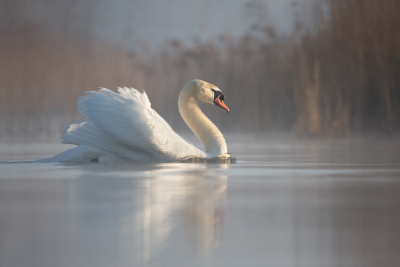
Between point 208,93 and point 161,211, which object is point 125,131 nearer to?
point 208,93

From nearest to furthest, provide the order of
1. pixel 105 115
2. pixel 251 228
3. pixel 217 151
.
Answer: pixel 251 228 → pixel 105 115 → pixel 217 151

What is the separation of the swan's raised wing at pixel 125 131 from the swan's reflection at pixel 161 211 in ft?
2.48

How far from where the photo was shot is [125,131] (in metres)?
5.24

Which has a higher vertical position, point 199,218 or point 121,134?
point 121,134

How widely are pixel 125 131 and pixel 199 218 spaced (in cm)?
288

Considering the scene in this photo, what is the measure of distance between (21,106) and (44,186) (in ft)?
25.5

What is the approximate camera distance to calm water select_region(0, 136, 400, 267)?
73.9 inches

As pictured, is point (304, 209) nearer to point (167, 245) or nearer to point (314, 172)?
point (167, 245)

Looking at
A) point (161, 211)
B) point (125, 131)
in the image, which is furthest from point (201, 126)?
point (161, 211)

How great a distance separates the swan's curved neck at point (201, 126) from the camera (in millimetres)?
6058

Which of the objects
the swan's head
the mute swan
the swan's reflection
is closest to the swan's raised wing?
the mute swan

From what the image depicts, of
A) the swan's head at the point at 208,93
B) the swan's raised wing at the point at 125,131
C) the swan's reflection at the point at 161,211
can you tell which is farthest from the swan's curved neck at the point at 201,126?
the swan's reflection at the point at 161,211

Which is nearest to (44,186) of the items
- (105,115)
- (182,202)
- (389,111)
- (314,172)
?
(182,202)

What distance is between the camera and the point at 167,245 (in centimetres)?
200
